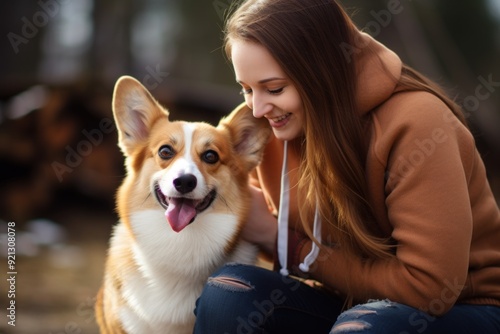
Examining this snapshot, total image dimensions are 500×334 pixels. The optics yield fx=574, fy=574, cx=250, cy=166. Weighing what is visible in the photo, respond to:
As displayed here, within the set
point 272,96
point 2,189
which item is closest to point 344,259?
point 272,96

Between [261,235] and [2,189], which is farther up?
[261,235]

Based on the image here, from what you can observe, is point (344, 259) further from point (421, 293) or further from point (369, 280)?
point (421, 293)

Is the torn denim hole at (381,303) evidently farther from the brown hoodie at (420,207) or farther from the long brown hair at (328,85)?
the long brown hair at (328,85)

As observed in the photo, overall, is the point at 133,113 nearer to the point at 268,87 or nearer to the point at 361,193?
the point at 268,87

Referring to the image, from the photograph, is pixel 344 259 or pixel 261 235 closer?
pixel 344 259

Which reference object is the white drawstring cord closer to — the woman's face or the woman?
the woman

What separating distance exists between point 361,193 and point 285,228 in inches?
14.0

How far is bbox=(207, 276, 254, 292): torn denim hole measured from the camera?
74.2 inches

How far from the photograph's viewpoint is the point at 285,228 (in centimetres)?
213

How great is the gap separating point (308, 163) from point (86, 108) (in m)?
3.40

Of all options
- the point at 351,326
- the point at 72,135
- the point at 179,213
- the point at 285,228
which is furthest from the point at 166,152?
the point at 72,135

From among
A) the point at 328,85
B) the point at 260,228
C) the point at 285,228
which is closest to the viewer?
the point at 328,85

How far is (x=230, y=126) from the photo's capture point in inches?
92.3

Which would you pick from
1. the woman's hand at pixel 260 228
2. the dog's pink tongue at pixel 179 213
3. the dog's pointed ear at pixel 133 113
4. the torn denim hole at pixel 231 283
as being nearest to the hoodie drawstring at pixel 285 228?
the woman's hand at pixel 260 228
